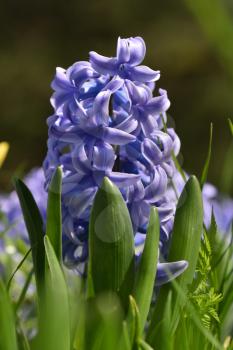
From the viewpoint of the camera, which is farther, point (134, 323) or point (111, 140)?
point (111, 140)

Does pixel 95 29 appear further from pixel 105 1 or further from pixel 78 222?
pixel 78 222

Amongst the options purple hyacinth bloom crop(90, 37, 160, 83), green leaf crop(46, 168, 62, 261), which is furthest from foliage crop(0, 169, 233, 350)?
purple hyacinth bloom crop(90, 37, 160, 83)

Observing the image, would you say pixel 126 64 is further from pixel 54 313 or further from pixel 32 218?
pixel 54 313

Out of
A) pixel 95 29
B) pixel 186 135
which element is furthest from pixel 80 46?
pixel 186 135

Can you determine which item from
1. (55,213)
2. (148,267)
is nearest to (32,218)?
(55,213)

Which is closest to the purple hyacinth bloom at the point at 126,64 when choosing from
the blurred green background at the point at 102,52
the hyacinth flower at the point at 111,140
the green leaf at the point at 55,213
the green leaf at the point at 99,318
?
the hyacinth flower at the point at 111,140

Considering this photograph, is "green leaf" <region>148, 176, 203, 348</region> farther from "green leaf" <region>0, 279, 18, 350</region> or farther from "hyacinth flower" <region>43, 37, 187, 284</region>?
"green leaf" <region>0, 279, 18, 350</region>
